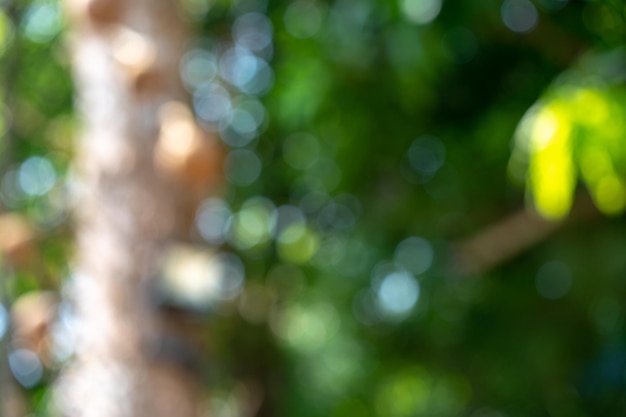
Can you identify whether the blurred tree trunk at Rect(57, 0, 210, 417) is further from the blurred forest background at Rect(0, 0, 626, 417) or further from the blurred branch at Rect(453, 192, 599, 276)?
the blurred branch at Rect(453, 192, 599, 276)

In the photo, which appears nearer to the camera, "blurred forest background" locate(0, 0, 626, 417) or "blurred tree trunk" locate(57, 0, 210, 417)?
"blurred tree trunk" locate(57, 0, 210, 417)

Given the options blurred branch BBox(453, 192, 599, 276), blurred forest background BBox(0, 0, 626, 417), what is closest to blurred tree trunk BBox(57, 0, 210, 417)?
blurred forest background BBox(0, 0, 626, 417)

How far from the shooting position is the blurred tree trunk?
4.36 ft

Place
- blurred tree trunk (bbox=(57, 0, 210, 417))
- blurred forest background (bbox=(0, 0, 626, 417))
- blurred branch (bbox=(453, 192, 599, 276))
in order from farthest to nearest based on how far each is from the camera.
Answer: blurred branch (bbox=(453, 192, 599, 276)), blurred forest background (bbox=(0, 0, 626, 417)), blurred tree trunk (bbox=(57, 0, 210, 417))

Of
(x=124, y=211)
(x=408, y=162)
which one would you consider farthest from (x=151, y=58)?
(x=408, y=162)

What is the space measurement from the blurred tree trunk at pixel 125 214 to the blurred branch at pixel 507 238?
104cm

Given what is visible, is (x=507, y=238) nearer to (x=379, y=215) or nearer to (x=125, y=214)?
(x=379, y=215)

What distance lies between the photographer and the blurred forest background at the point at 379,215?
1.88 meters

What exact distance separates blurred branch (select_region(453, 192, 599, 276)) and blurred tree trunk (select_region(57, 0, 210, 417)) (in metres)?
1.04

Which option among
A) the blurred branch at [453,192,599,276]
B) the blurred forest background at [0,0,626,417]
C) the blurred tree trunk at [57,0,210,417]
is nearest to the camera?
the blurred tree trunk at [57,0,210,417]

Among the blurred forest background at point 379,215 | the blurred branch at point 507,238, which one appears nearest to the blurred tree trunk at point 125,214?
the blurred forest background at point 379,215

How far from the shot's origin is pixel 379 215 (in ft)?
7.70

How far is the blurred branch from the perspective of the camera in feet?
7.05

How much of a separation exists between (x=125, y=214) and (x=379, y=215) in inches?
41.6
